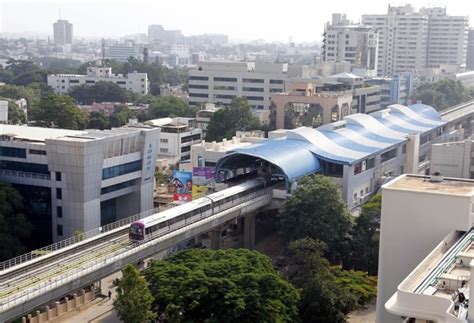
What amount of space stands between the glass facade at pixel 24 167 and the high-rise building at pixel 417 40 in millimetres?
59628

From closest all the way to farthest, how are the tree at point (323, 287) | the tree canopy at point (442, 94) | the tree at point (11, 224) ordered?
the tree at point (323, 287) → the tree at point (11, 224) → the tree canopy at point (442, 94)

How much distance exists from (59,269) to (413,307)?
8552 millimetres

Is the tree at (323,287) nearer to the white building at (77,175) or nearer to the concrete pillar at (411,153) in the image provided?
the white building at (77,175)

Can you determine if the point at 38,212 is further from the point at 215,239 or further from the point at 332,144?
the point at 332,144

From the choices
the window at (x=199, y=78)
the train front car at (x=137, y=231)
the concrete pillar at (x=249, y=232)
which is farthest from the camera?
the window at (x=199, y=78)

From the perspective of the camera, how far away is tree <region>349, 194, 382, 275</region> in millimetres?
20922

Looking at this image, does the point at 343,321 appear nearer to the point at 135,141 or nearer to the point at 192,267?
the point at 192,267

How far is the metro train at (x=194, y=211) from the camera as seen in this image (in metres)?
18.3

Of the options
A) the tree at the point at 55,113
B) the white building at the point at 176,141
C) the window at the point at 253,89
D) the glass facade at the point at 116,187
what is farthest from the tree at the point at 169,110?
the glass facade at the point at 116,187

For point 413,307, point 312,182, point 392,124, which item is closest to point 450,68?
point 392,124

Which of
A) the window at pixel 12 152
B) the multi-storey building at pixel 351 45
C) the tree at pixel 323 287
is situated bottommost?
the tree at pixel 323 287

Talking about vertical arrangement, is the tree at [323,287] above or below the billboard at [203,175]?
below

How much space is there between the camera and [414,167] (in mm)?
30359

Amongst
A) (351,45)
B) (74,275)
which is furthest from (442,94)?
(74,275)
